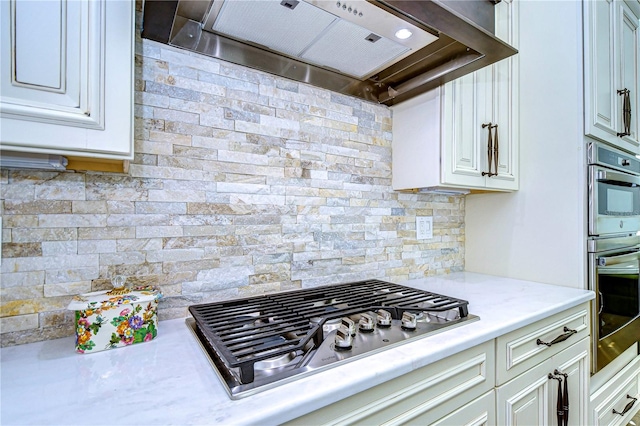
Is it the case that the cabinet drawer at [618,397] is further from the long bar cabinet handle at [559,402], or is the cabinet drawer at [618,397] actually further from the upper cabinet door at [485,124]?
the upper cabinet door at [485,124]

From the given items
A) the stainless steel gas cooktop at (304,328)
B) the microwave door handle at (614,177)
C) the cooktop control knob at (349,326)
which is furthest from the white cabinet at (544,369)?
the microwave door handle at (614,177)

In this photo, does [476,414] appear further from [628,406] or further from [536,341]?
[628,406]

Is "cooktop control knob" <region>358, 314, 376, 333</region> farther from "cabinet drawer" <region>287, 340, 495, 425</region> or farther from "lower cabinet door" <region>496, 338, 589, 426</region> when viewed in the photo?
"lower cabinet door" <region>496, 338, 589, 426</region>

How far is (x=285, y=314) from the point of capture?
38.4 inches

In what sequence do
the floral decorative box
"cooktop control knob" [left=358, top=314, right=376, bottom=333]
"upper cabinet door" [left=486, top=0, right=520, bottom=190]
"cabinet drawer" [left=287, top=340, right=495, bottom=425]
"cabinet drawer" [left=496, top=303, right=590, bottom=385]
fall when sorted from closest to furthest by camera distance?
"cabinet drawer" [left=287, top=340, right=495, bottom=425]
the floral decorative box
"cooktop control knob" [left=358, top=314, right=376, bottom=333]
"cabinet drawer" [left=496, top=303, right=590, bottom=385]
"upper cabinet door" [left=486, top=0, right=520, bottom=190]

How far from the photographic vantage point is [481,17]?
1046mm

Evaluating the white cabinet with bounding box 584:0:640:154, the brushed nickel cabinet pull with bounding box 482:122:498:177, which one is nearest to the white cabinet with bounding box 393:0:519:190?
Answer: the brushed nickel cabinet pull with bounding box 482:122:498:177

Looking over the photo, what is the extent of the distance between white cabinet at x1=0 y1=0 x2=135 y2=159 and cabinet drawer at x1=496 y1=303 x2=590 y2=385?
1.23 meters

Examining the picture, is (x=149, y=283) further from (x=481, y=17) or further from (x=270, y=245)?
(x=481, y=17)

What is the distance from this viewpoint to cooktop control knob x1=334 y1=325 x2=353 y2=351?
78 cm

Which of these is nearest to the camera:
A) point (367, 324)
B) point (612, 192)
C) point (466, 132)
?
point (367, 324)

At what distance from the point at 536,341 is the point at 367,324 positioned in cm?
69

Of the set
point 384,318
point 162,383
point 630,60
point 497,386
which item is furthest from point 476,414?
point 630,60

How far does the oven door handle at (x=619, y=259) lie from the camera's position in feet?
5.01
